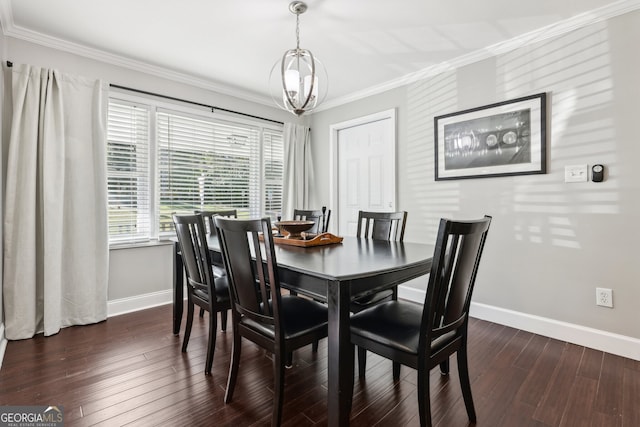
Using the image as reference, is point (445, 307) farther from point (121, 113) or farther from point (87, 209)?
point (121, 113)

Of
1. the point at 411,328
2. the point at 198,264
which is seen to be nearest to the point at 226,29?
the point at 198,264

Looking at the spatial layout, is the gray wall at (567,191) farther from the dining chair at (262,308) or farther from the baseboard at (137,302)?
the baseboard at (137,302)

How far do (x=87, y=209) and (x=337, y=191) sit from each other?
277 centimetres

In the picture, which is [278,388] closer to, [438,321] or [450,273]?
[438,321]

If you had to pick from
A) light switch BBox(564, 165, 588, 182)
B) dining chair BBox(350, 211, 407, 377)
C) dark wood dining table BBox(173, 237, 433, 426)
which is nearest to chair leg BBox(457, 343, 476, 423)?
dark wood dining table BBox(173, 237, 433, 426)

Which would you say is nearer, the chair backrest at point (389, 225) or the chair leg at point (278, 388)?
the chair leg at point (278, 388)

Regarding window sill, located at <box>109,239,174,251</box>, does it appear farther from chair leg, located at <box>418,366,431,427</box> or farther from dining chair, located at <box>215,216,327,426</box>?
chair leg, located at <box>418,366,431,427</box>

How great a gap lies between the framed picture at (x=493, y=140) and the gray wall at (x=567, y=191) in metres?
0.07

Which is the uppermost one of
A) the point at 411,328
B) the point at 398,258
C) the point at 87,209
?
the point at 87,209

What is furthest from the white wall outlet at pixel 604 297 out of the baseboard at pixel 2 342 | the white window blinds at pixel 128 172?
the baseboard at pixel 2 342

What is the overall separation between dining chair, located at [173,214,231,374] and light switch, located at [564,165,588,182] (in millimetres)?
2647

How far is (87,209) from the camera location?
2.76 metres

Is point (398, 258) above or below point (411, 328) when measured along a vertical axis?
above

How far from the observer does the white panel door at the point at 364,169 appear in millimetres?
3738
